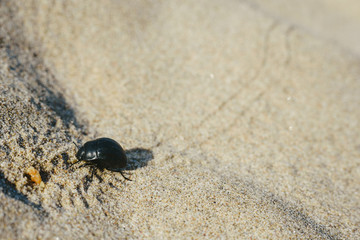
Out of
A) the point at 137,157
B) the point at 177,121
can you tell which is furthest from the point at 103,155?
the point at 177,121

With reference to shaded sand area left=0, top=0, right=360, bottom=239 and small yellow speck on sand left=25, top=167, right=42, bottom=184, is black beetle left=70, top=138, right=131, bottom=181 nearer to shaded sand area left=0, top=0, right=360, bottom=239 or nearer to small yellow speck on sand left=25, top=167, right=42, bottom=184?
shaded sand area left=0, top=0, right=360, bottom=239

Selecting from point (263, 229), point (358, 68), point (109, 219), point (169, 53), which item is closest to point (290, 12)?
point (358, 68)

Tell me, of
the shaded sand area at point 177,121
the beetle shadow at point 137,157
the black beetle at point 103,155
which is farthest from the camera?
the beetle shadow at point 137,157

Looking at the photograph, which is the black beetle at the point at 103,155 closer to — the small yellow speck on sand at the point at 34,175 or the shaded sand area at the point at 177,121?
the shaded sand area at the point at 177,121

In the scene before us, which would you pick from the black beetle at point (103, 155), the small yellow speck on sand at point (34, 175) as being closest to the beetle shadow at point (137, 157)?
the black beetle at point (103, 155)

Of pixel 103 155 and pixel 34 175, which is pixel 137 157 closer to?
pixel 103 155

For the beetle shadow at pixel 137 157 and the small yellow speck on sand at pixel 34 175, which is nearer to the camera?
the small yellow speck on sand at pixel 34 175
